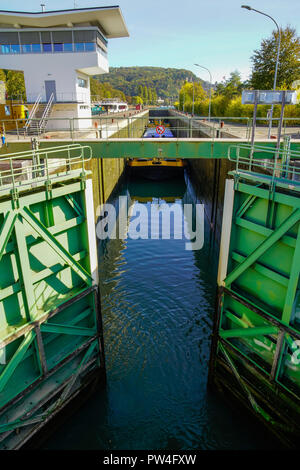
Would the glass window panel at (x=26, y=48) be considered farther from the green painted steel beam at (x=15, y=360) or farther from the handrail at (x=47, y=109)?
the green painted steel beam at (x=15, y=360)

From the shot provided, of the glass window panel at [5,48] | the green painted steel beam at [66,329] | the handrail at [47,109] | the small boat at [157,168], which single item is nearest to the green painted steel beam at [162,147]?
the handrail at [47,109]

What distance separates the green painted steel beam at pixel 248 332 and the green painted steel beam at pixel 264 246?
4.04 feet

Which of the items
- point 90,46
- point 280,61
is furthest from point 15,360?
point 280,61

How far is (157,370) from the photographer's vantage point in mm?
10219

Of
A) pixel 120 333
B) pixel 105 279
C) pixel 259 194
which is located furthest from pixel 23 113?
pixel 259 194

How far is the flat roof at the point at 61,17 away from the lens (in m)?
23.4

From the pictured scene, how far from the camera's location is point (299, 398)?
23.1ft

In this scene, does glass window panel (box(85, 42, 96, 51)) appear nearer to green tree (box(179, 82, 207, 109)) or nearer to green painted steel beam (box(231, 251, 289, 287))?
green painted steel beam (box(231, 251, 289, 287))

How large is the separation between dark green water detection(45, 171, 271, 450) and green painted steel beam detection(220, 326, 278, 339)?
2.08 m

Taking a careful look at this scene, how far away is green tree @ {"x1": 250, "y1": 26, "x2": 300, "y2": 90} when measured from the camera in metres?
34.6

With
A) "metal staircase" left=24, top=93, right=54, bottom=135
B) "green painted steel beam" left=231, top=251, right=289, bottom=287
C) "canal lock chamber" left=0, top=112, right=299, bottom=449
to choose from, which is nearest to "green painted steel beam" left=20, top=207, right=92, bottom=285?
"canal lock chamber" left=0, top=112, right=299, bottom=449

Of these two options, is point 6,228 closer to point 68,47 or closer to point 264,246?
point 264,246

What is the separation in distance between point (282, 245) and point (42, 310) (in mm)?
5815
